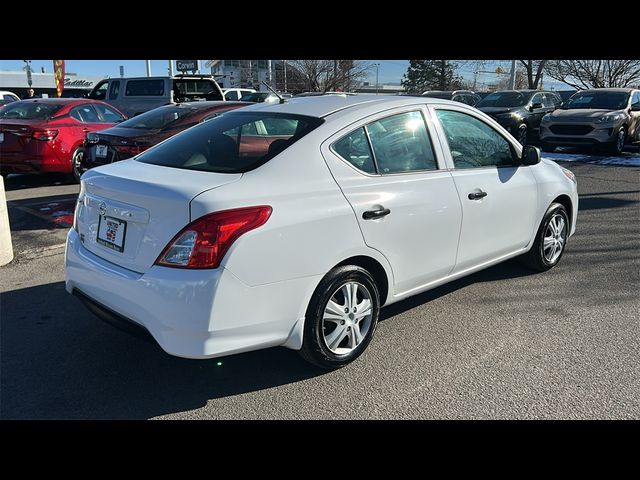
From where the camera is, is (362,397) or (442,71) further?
(442,71)

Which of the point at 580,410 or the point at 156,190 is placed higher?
the point at 156,190

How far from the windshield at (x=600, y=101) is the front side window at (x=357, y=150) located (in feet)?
43.9

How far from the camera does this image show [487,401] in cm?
302

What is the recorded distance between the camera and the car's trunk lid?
2779mm

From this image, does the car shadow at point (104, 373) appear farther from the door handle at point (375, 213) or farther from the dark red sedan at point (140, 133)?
the dark red sedan at point (140, 133)

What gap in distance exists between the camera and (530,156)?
452 cm

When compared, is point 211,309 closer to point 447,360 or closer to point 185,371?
point 185,371

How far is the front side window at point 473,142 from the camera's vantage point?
159 inches

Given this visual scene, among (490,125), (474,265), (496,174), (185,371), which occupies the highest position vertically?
(490,125)

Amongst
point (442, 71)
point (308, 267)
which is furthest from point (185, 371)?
point (442, 71)

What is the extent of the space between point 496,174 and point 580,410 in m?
2.01

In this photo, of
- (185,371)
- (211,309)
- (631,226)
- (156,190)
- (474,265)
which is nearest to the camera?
(211,309)

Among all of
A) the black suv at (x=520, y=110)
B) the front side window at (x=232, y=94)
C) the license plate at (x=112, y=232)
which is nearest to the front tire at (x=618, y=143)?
the black suv at (x=520, y=110)

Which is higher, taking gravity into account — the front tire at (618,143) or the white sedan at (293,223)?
the white sedan at (293,223)
